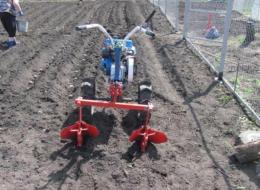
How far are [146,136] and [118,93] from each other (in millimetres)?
792

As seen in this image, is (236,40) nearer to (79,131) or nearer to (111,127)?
(111,127)

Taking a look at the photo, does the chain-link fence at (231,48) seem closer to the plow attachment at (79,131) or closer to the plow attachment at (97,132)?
the plow attachment at (97,132)

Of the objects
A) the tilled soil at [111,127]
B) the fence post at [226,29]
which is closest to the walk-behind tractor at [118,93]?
the tilled soil at [111,127]

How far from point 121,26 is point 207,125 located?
8.37 meters

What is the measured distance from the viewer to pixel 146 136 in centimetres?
512

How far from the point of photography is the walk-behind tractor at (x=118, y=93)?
5133 mm

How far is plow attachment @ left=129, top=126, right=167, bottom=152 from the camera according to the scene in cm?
508

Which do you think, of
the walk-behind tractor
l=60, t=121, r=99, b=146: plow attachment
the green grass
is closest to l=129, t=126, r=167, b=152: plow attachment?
the walk-behind tractor

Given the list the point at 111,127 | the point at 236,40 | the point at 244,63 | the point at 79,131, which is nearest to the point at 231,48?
the point at 236,40

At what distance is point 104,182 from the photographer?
14.6 feet

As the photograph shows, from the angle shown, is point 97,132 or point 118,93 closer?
point 97,132

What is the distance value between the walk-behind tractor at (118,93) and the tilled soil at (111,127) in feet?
0.55

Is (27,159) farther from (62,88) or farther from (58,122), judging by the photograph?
(62,88)

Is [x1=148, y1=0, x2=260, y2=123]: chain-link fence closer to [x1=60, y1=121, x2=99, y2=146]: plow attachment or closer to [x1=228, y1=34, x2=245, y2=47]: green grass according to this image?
[x1=228, y1=34, x2=245, y2=47]: green grass
